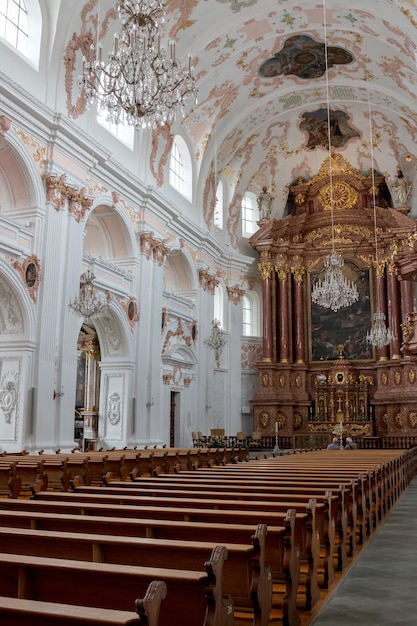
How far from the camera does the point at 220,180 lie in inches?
971

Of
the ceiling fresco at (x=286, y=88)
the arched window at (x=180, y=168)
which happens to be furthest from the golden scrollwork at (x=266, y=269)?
the arched window at (x=180, y=168)

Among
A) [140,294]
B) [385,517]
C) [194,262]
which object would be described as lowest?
[385,517]

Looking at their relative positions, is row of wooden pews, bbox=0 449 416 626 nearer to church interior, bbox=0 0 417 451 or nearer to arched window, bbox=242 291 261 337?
church interior, bbox=0 0 417 451

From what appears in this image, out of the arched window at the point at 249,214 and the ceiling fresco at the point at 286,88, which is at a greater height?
the ceiling fresco at the point at 286,88

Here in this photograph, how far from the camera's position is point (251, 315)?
27109 mm

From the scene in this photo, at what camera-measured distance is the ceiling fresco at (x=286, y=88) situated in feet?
58.6

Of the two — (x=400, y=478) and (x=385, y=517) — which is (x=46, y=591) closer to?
(x=385, y=517)

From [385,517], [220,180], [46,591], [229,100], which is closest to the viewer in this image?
[46,591]

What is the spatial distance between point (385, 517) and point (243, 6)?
14637mm

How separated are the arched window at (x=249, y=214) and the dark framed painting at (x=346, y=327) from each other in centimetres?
379

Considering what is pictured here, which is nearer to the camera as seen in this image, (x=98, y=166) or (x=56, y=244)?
(x=56, y=244)

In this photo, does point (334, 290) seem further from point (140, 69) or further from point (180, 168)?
point (140, 69)

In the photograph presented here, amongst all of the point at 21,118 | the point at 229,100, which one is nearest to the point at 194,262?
the point at 229,100

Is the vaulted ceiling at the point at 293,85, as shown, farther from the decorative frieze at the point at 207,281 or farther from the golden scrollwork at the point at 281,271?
the decorative frieze at the point at 207,281
